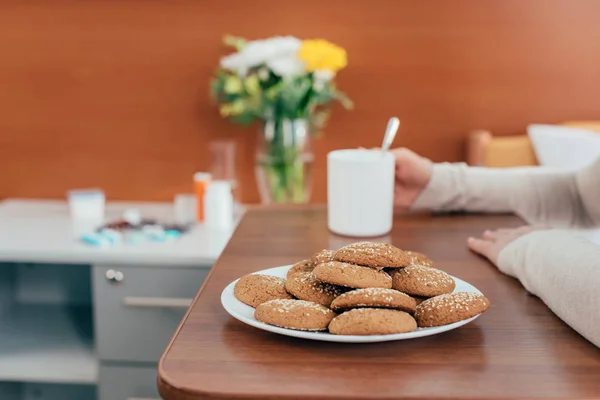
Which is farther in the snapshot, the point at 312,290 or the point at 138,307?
the point at 138,307

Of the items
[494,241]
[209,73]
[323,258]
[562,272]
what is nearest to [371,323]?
[323,258]

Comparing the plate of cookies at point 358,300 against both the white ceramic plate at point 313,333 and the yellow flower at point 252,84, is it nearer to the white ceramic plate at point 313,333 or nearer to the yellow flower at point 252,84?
the white ceramic plate at point 313,333

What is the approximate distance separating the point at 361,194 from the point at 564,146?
107 cm

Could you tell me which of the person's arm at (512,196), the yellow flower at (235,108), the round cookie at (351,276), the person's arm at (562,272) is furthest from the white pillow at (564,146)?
the round cookie at (351,276)

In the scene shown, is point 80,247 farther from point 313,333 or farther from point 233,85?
point 313,333

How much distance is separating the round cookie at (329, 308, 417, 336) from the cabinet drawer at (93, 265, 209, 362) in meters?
1.10

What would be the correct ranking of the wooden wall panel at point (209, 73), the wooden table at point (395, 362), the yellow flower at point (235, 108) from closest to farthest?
the wooden table at point (395, 362) < the yellow flower at point (235, 108) < the wooden wall panel at point (209, 73)

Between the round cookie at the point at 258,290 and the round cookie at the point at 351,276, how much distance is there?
0.20ft

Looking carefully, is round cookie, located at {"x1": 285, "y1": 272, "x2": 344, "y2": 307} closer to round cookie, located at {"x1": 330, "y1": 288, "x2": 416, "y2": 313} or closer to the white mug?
round cookie, located at {"x1": 330, "y1": 288, "x2": 416, "y2": 313}

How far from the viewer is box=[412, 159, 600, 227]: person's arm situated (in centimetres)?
142

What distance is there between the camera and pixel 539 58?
2283 mm

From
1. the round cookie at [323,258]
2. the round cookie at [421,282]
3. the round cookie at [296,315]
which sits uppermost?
the round cookie at [323,258]

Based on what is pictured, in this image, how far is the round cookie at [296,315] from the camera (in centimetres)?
73

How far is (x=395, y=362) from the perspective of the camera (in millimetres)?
699
